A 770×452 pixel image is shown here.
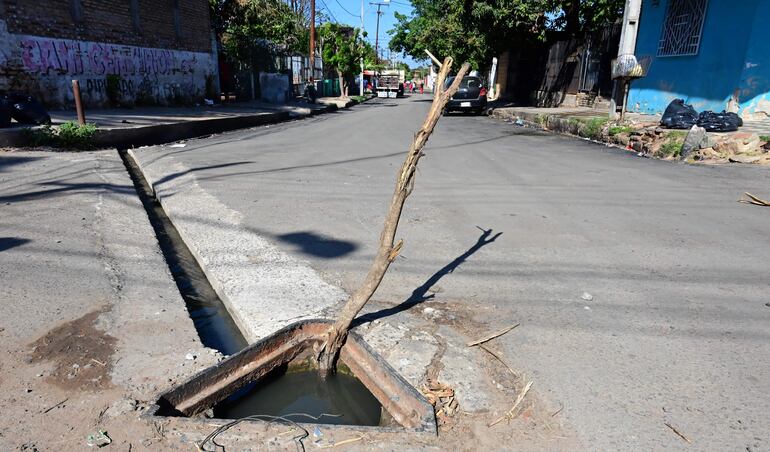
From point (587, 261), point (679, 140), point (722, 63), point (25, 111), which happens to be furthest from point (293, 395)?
point (722, 63)

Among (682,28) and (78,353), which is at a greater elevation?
(682,28)

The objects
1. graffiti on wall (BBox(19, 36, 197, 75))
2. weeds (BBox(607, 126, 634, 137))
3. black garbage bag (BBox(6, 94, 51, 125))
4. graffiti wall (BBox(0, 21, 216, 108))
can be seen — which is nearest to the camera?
black garbage bag (BBox(6, 94, 51, 125))

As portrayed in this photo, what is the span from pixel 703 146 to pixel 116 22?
16461mm

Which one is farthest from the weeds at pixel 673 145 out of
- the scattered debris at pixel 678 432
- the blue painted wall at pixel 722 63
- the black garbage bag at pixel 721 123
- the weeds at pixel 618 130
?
the scattered debris at pixel 678 432

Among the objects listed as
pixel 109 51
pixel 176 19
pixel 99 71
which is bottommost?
pixel 99 71

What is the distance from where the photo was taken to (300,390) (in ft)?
8.36

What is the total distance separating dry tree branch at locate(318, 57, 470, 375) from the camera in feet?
6.88

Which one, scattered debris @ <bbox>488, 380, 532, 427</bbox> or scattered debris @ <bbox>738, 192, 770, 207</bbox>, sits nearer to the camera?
scattered debris @ <bbox>488, 380, 532, 427</bbox>

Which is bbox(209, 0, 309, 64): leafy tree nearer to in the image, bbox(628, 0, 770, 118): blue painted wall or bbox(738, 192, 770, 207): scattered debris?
bbox(628, 0, 770, 118): blue painted wall

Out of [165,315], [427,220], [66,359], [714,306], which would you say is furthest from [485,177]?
[66,359]

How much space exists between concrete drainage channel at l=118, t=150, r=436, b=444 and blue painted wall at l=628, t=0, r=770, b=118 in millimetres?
11708

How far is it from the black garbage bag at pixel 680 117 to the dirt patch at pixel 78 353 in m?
10.5

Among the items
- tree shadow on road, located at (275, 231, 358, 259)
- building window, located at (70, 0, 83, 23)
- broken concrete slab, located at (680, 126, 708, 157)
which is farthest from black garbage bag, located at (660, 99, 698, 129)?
building window, located at (70, 0, 83, 23)

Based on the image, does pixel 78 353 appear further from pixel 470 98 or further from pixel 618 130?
pixel 470 98
